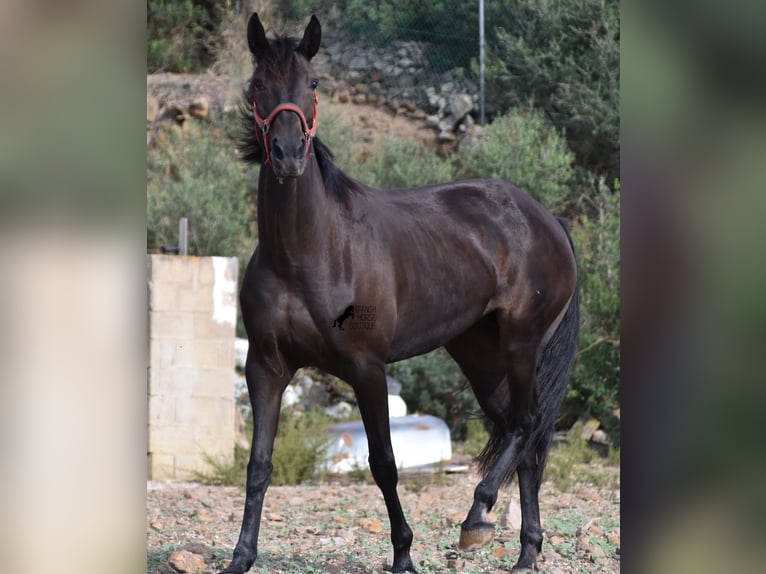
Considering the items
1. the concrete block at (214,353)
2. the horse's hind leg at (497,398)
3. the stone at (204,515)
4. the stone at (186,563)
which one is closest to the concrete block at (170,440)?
the concrete block at (214,353)

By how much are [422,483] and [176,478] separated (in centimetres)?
185

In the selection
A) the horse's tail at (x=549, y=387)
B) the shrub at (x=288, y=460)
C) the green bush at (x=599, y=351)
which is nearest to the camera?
the horse's tail at (x=549, y=387)

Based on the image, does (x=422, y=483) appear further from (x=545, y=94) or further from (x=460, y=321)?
(x=545, y=94)

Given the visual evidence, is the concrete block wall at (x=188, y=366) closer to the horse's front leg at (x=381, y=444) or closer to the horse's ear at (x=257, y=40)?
the horse's front leg at (x=381, y=444)

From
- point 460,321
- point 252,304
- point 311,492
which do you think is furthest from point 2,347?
point 311,492

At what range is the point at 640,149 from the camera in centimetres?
118

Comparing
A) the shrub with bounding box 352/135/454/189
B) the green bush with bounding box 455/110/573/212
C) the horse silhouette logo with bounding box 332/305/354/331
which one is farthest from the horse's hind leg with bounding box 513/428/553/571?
the shrub with bounding box 352/135/454/189

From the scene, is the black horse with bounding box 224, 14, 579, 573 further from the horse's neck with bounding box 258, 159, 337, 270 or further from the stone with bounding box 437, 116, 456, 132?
the stone with bounding box 437, 116, 456, 132

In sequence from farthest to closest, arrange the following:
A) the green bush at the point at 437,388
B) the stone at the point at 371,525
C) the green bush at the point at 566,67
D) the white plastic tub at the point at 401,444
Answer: the green bush at the point at 566,67 → the green bush at the point at 437,388 → the white plastic tub at the point at 401,444 → the stone at the point at 371,525

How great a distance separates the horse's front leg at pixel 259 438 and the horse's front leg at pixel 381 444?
0.32 metres

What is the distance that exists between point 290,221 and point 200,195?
8.06 m

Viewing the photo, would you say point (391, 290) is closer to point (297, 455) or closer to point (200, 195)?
point (297, 455)

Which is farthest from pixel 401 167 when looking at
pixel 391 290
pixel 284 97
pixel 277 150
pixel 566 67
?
pixel 277 150

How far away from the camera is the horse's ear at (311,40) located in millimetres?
3766
